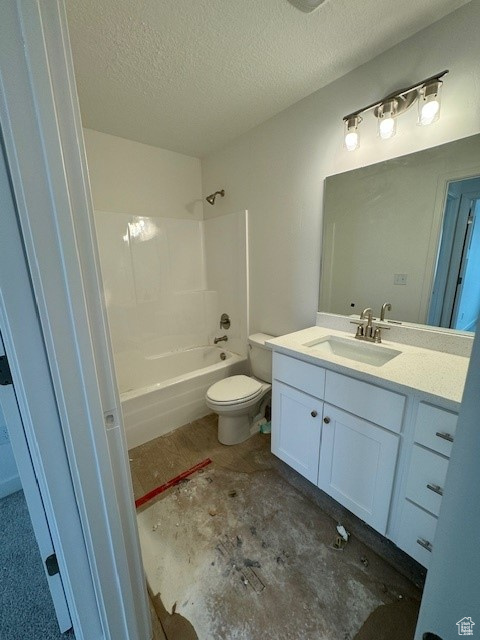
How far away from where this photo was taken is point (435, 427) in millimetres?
946

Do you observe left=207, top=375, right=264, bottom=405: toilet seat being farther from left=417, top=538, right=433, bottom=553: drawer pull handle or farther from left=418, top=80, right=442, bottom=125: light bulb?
left=418, top=80, right=442, bottom=125: light bulb

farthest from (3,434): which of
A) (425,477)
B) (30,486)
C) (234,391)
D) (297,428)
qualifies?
(425,477)

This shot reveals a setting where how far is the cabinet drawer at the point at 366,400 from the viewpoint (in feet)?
3.47

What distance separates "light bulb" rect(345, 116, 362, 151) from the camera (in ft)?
4.74

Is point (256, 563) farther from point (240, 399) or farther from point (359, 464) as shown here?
point (240, 399)

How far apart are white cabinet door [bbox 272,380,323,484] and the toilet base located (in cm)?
37

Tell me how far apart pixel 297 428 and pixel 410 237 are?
124 centimetres

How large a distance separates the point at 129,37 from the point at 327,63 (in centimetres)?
102

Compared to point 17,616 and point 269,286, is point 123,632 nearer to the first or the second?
point 17,616

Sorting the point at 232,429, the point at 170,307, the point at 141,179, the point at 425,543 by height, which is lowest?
the point at 232,429

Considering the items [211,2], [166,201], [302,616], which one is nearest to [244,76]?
[211,2]

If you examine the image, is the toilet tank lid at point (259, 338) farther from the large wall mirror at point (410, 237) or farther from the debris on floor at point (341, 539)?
the debris on floor at point (341, 539)

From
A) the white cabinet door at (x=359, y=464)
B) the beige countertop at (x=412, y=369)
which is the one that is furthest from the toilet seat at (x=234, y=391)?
the white cabinet door at (x=359, y=464)

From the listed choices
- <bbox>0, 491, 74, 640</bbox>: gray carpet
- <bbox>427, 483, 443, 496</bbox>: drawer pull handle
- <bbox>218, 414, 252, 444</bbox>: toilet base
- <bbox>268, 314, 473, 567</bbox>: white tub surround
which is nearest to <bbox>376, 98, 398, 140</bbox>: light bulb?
<bbox>268, 314, 473, 567</bbox>: white tub surround
